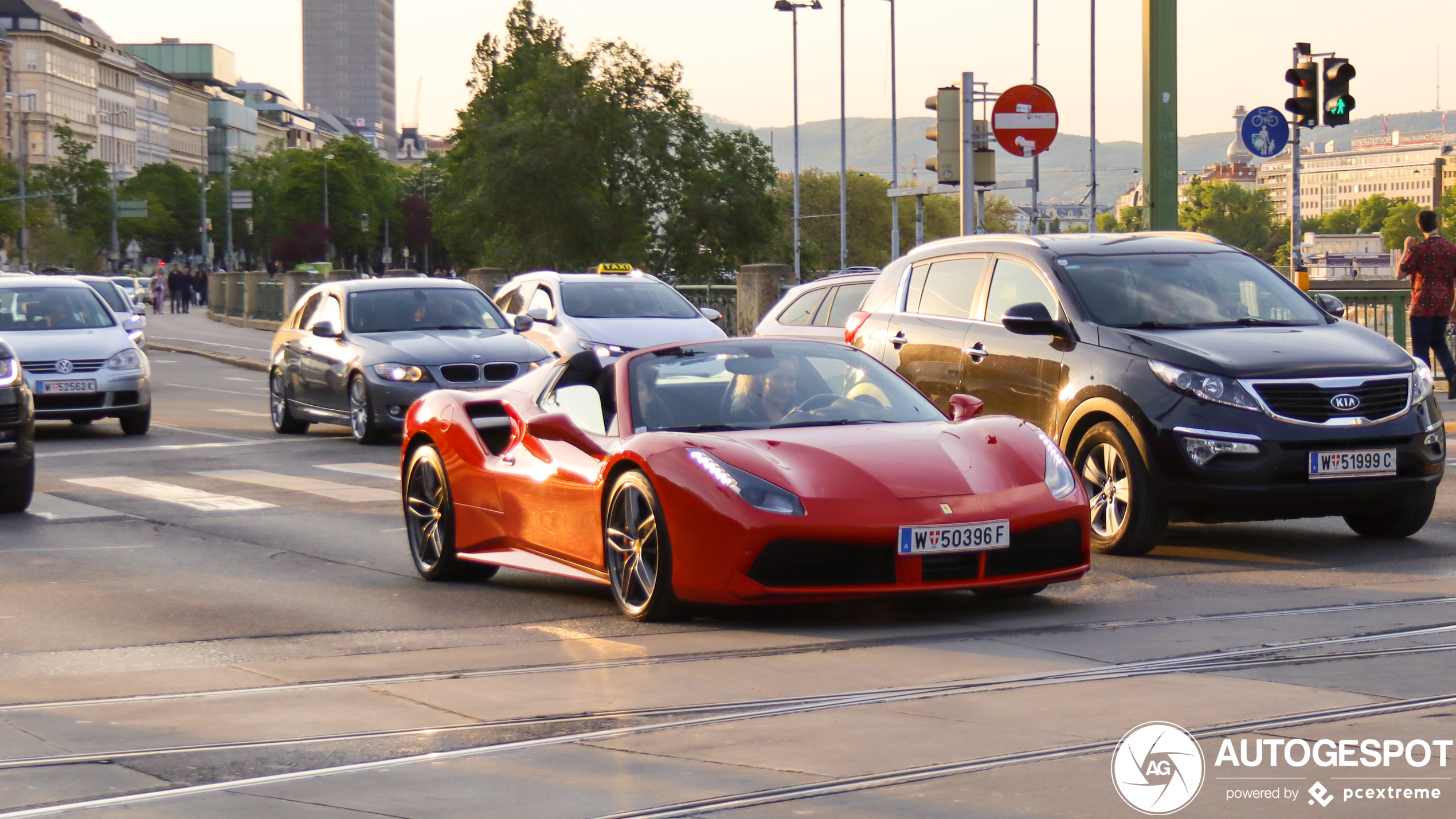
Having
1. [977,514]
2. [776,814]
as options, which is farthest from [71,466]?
[776,814]

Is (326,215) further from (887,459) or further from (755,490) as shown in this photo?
(755,490)

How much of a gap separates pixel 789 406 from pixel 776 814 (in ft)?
13.5

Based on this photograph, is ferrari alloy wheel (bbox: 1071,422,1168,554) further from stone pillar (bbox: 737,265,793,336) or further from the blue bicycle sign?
stone pillar (bbox: 737,265,793,336)

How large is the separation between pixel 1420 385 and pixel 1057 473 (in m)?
2.79

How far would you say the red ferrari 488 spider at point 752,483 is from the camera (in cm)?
781

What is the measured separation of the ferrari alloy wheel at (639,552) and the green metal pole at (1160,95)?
10.3 metres

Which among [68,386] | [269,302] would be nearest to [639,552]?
[68,386]

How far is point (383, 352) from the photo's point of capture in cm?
1920

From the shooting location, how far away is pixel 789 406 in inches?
344

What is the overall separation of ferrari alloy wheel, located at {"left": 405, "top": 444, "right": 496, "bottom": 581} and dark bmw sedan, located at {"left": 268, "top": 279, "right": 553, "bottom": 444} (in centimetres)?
822

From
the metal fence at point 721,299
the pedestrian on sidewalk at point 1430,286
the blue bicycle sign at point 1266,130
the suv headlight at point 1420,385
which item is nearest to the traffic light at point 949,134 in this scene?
the blue bicycle sign at point 1266,130

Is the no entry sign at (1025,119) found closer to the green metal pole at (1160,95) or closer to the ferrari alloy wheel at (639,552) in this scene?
the green metal pole at (1160,95)

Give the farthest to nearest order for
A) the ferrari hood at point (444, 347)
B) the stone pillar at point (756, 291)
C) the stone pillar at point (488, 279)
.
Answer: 1. the stone pillar at point (488, 279)
2. the stone pillar at point (756, 291)
3. the ferrari hood at point (444, 347)

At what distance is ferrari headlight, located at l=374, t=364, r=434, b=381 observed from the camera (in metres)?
18.9
